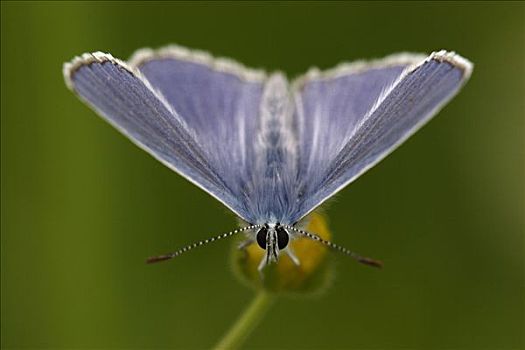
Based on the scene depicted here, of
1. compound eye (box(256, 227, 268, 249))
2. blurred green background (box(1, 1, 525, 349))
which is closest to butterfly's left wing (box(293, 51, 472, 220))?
compound eye (box(256, 227, 268, 249))

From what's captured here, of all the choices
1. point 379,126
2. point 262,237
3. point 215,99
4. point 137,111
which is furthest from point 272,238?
point 215,99

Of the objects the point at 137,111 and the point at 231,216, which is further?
the point at 231,216

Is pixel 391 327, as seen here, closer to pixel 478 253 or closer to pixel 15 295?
pixel 478 253

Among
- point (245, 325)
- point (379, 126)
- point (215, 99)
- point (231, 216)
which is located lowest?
point (245, 325)

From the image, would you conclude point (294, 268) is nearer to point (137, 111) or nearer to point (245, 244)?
point (245, 244)

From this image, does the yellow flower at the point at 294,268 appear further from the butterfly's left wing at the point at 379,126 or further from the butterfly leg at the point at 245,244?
the butterfly's left wing at the point at 379,126

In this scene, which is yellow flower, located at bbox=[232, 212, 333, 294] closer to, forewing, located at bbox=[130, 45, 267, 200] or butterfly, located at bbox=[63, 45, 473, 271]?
butterfly, located at bbox=[63, 45, 473, 271]

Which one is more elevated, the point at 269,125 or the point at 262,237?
the point at 269,125

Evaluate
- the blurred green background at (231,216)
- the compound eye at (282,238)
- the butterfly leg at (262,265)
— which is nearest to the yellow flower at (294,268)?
the butterfly leg at (262,265)
